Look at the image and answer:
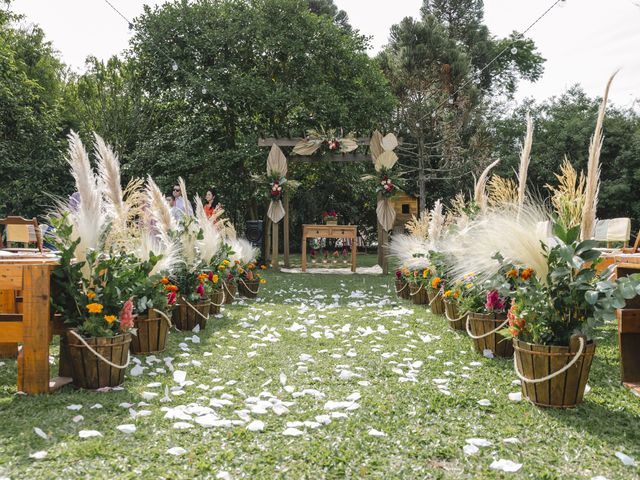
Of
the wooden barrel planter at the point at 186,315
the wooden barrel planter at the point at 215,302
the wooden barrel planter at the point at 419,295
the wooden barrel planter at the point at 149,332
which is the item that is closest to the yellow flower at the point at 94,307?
the wooden barrel planter at the point at 149,332

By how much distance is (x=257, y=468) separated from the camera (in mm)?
2184

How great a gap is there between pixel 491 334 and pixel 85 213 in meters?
2.92

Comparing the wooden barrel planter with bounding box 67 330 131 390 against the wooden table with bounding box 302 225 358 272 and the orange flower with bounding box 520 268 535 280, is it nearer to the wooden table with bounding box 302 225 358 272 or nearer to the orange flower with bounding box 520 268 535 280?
→ the orange flower with bounding box 520 268 535 280

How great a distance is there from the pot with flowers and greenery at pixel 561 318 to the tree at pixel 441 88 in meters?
14.3

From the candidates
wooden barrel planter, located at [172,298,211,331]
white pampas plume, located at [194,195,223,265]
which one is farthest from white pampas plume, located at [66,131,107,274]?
white pampas plume, located at [194,195,223,265]

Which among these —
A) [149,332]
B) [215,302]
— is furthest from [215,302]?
[149,332]

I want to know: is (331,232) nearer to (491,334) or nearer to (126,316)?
(491,334)

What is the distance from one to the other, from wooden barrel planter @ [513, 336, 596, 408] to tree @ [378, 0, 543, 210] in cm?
1446

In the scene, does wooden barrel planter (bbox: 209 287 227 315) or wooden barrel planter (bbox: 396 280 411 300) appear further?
wooden barrel planter (bbox: 396 280 411 300)

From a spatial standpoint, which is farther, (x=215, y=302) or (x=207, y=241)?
(x=215, y=302)

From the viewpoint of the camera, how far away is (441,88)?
20422 mm

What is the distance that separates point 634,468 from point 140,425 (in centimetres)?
214

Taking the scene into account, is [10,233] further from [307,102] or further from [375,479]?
[307,102]

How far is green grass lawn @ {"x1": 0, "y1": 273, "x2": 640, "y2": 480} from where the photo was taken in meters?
2.20
